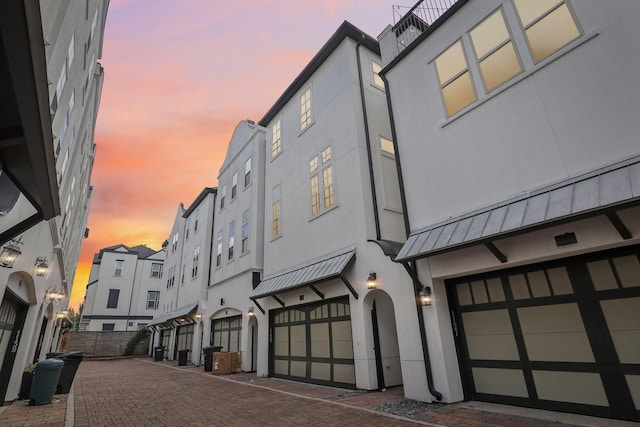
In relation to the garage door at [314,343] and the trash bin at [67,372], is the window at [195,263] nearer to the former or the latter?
the garage door at [314,343]

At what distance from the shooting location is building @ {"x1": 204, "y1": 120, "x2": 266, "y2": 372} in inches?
629

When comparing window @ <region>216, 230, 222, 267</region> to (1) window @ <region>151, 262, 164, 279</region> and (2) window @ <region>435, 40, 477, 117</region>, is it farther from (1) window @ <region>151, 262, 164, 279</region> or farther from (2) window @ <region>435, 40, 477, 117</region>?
(1) window @ <region>151, 262, 164, 279</region>

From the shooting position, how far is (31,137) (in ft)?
10.3

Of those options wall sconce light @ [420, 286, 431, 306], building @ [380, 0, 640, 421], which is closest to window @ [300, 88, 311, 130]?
building @ [380, 0, 640, 421]

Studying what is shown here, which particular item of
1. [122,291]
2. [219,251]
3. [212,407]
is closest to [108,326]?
[122,291]

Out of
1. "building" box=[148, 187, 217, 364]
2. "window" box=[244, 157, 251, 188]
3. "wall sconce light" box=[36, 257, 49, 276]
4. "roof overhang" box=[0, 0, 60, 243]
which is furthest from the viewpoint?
"building" box=[148, 187, 217, 364]

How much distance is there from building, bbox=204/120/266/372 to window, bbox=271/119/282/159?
1.62 metres

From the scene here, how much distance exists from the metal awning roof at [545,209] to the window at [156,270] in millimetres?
41543

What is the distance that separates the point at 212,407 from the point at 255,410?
4.39 feet

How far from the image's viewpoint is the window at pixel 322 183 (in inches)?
477

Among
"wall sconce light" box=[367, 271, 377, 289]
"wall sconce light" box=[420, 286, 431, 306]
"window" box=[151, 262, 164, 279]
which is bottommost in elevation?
"wall sconce light" box=[420, 286, 431, 306]

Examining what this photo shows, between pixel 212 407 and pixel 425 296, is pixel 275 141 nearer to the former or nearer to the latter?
pixel 425 296

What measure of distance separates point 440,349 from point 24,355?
11500 millimetres

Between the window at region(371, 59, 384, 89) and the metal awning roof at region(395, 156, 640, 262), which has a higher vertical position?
the window at region(371, 59, 384, 89)
